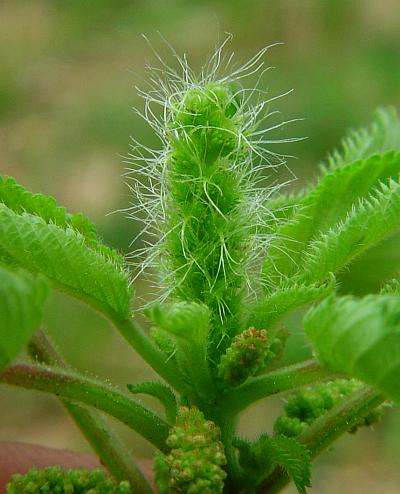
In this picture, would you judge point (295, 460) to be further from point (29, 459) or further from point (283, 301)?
point (29, 459)

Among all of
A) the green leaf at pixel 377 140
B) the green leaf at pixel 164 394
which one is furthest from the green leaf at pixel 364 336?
the green leaf at pixel 377 140

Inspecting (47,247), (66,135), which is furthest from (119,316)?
(66,135)

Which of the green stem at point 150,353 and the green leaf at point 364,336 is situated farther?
the green stem at point 150,353

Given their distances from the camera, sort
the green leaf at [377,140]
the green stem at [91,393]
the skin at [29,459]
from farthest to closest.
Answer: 1. the skin at [29,459]
2. the green leaf at [377,140]
3. the green stem at [91,393]

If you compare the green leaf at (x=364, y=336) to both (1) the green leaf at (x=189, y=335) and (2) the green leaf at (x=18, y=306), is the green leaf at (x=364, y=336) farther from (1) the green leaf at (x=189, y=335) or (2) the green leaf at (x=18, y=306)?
(2) the green leaf at (x=18, y=306)

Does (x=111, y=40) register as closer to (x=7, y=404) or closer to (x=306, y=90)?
(x=306, y=90)
